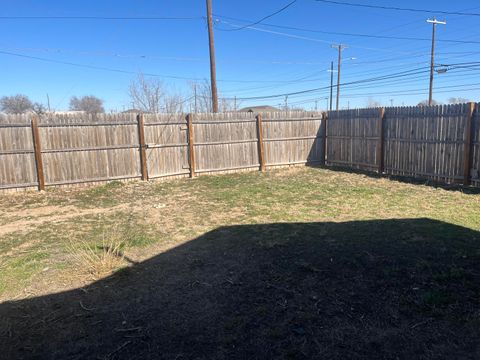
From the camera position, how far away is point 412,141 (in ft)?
31.4

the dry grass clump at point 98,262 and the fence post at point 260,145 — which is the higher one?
the fence post at point 260,145

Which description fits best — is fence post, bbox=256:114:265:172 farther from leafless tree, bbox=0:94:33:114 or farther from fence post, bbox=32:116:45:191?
leafless tree, bbox=0:94:33:114

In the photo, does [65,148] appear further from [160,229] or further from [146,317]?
[146,317]

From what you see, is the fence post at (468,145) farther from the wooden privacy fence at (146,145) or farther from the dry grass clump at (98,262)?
the dry grass clump at (98,262)

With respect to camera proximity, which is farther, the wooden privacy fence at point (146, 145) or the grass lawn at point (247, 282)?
the wooden privacy fence at point (146, 145)

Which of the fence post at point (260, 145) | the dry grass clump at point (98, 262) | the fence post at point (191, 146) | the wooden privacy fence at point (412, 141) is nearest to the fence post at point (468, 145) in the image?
the wooden privacy fence at point (412, 141)

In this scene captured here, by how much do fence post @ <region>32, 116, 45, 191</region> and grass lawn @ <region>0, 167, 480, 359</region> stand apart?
2.11 meters

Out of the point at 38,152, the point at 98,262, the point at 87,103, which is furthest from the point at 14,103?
the point at 98,262

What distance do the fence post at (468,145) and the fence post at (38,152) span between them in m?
9.90

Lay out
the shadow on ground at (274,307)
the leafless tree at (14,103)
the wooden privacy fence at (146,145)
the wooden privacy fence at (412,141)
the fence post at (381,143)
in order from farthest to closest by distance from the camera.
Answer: the leafless tree at (14,103) → the fence post at (381,143) → the wooden privacy fence at (146,145) → the wooden privacy fence at (412,141) → the shadow on ground at (274,307)

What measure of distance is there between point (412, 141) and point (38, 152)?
9.42m

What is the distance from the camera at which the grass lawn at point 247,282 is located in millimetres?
2625

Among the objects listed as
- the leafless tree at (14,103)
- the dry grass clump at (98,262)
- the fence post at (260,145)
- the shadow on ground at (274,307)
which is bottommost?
the shadow on ground at (274,307)

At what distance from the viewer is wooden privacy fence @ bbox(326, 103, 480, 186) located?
818cm
